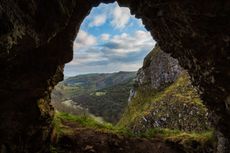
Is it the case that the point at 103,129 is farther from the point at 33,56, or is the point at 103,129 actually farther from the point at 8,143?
the point at 33,56

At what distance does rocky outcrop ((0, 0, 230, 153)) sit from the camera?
1429cm

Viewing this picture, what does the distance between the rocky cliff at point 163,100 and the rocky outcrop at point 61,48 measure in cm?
1677

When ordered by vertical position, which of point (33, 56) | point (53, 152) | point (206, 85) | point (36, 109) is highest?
point (33, 56)

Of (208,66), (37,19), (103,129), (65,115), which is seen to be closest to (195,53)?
(208,66)

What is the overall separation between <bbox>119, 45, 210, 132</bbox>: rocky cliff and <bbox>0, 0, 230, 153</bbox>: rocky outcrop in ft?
55.0

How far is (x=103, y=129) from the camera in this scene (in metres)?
31.1

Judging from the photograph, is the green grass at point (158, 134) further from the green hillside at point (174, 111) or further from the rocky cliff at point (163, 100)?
the rocky cliff at point (163, 100)

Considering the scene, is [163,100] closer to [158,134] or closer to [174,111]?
[174,111]

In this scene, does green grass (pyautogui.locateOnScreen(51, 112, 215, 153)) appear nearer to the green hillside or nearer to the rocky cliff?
the green hillside

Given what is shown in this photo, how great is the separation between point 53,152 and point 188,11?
15.0 metres

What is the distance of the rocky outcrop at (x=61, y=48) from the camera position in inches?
563

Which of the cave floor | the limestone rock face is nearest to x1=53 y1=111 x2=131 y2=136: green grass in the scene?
the cave floor

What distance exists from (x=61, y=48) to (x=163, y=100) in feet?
87.7

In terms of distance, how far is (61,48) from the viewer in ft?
70.3
